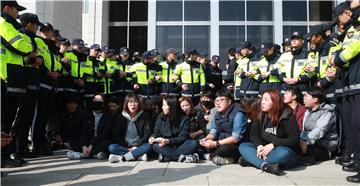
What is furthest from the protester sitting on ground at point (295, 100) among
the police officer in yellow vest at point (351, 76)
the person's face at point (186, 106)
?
the person's face at point (186, 106)

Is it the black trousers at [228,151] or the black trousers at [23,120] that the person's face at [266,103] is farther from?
the black trousers at [23,120]

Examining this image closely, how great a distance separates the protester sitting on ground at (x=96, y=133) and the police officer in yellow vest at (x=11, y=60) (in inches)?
46.1

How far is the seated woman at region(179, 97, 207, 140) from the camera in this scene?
6.54m

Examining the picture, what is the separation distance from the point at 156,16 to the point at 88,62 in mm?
9391

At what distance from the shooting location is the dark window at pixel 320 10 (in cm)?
1698

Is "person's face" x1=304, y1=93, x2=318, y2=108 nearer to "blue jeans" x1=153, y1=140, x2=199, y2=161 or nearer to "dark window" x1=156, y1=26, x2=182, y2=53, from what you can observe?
"blue jeans" x1=153, y1=140, x2=199, y2=161

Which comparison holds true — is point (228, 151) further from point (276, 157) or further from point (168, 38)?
point (168, 38)

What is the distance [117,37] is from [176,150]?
1331 centimetres

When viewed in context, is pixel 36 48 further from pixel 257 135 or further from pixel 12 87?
pixel 257 135

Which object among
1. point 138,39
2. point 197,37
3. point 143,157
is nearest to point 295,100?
point 143,157

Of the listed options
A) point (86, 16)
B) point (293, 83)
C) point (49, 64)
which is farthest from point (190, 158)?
point (86, 16)

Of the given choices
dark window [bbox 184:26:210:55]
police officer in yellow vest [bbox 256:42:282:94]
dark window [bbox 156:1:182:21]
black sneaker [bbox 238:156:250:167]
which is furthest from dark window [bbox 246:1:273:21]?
black sneaker [bbox 238:156:250:167]

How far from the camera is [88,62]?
8.33 m

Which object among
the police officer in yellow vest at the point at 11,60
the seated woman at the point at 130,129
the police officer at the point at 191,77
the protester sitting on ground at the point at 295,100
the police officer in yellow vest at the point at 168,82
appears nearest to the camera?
the police officer in yellow vest at the point at 11,60
